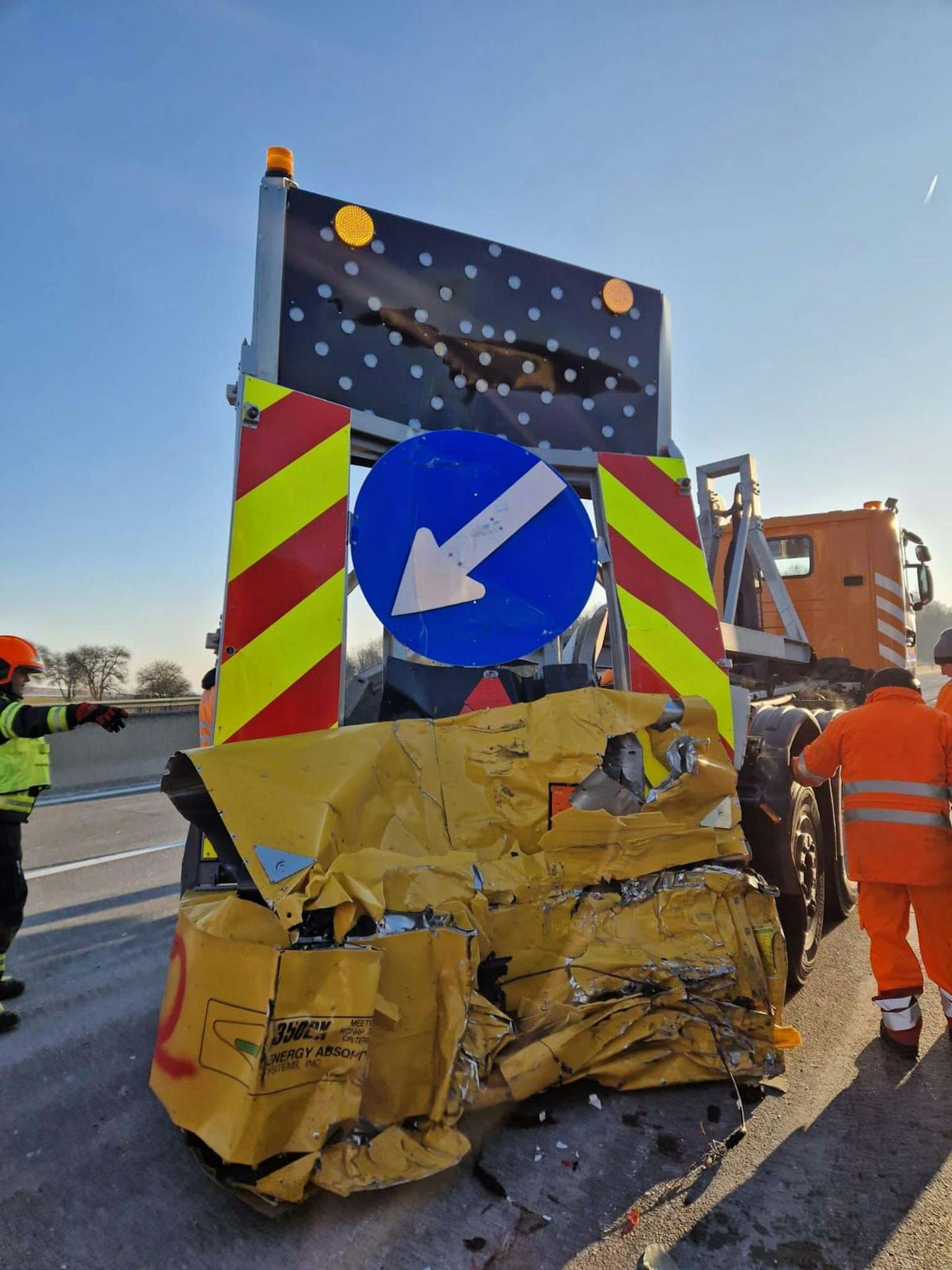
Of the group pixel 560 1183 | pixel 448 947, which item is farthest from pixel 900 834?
pixel 448 947

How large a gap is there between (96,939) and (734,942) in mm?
3511

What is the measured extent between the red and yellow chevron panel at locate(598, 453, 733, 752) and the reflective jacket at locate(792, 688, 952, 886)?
0.79 metres

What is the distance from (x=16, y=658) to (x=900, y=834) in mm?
4092

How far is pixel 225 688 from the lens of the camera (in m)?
A: 2.23

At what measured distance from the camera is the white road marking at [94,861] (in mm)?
5688

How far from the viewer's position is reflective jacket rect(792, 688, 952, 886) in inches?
118

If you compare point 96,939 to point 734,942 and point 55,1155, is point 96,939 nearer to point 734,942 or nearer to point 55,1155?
point 55,1155

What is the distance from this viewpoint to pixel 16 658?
372 cm

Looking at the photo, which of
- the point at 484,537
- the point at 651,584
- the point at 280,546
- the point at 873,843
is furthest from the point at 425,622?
the point at 873,843

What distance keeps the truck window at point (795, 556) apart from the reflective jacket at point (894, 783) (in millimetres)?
3844

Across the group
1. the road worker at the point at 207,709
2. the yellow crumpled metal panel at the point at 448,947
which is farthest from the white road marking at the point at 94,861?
the yellow crumpled metal panel at the point at 448,947

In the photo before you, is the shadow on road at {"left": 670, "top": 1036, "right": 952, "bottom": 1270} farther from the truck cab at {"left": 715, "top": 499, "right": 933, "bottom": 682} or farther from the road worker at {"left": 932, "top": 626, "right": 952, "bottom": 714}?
the truck cab at {"left": 715, "top": 499, "right": 933, "bottom": 682}

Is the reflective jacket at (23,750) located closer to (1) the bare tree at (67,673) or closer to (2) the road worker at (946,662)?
(2) the road worker at (946,662)

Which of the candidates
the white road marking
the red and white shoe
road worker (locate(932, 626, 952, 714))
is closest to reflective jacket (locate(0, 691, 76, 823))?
the white road marking
